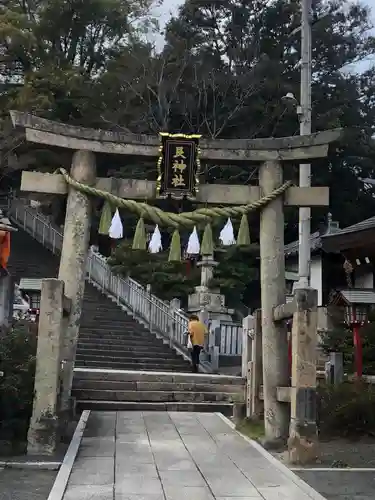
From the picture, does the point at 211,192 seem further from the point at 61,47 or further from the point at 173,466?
the point at 61,47

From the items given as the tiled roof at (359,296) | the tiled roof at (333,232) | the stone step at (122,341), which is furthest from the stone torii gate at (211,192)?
the stone step at (122,341)

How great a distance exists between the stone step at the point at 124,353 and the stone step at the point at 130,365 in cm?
42

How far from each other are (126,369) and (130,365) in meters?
0.37

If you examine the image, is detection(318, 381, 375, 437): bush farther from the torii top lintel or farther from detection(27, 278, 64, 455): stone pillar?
detection(27, 278, 64, 455): stone pillar

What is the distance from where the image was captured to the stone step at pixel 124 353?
19.0 meters

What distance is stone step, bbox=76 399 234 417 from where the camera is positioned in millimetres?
13773

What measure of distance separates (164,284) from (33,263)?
6966 millimetres

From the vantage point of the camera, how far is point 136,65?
30.6 metres

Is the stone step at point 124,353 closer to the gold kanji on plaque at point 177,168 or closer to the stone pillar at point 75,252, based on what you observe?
the stone pillar at point 75,252

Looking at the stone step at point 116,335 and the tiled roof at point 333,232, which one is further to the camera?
the stone step at point 116,335

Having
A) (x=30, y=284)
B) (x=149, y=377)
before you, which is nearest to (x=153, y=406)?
(x=149, y=377)

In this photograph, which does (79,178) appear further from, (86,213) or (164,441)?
(164,441)

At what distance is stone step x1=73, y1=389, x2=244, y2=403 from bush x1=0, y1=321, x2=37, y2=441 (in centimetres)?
389

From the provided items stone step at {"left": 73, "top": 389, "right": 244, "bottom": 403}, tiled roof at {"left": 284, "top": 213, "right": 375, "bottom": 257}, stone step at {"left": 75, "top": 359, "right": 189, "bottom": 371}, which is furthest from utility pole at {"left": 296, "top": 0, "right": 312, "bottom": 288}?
stone step at {"left": 75, "top": 359, "right": 189, "bottom": 371}
